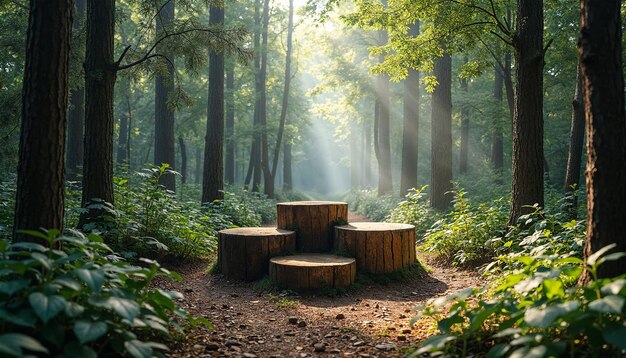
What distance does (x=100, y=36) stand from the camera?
6.99m

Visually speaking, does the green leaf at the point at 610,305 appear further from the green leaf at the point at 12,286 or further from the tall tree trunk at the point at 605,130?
the green leaf at the point at 12,286

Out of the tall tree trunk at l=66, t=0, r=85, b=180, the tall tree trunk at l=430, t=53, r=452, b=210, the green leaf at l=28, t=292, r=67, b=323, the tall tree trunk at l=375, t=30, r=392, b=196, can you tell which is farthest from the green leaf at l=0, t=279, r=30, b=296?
the tall tree trunk at l=375, t=30, r=392, b=196

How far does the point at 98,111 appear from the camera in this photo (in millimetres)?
6871

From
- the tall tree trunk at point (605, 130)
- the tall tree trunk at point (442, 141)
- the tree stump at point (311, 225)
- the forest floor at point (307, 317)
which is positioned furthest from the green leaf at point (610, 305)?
the tall tree trunk at point (442, 141)

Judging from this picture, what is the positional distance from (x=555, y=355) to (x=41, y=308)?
284 centimetres

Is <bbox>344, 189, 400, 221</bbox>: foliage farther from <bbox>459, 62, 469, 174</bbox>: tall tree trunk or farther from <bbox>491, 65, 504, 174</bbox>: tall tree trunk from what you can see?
<bbox>459, 62, 469, 174</bbox>: tall tree trunk

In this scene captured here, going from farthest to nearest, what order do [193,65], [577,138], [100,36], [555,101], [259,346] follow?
[555,101]
[577,138]
[193,65]
[100,36]
[259,346]

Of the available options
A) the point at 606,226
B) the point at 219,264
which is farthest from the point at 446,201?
the point at 606,226

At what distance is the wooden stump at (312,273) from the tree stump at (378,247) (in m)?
0.44

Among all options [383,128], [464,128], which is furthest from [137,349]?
[464,128]

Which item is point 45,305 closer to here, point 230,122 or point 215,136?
point 215,136

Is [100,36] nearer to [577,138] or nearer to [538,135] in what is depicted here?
[538,135]

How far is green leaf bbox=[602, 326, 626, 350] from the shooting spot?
2287mm

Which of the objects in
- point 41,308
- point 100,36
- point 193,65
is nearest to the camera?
point 41,308
